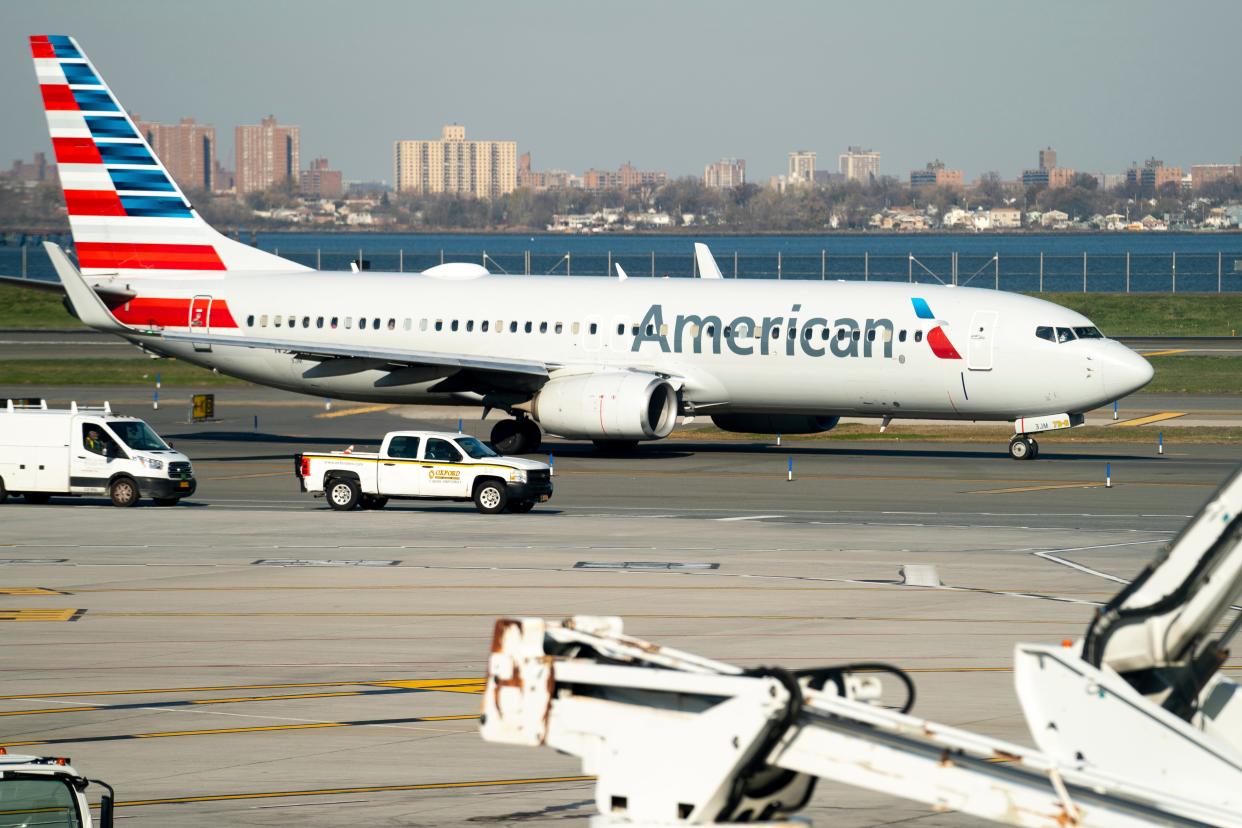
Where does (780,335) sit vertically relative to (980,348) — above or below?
above

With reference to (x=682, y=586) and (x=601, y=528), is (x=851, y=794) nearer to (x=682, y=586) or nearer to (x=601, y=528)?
(x=682, y=586)

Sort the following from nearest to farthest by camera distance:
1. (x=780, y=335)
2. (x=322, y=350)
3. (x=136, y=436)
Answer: (x=136, y=436) → (x=780, y=335) → (x=322, y=350)

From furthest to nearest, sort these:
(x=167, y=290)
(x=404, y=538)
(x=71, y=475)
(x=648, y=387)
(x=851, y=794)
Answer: (x=167, y=290)
(x=648, y=387)
(x=71, y=475)
(x=404, y=538)
(x=851, y=794)

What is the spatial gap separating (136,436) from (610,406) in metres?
12.3

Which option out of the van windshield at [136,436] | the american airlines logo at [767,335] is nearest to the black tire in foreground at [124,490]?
the van windshield at [136,436]

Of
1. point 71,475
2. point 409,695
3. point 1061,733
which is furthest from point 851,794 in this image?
point 71,475

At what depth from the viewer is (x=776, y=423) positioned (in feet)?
159

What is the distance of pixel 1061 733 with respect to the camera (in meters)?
7.57

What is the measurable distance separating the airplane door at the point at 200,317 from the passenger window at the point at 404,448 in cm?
1526

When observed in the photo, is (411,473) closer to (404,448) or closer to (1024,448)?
(404,448)

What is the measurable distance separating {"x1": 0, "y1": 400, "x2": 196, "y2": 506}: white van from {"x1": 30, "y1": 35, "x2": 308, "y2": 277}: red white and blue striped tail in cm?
1470

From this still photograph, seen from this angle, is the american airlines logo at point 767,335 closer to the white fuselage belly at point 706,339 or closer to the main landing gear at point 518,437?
the white fuselage belly at point 706,339

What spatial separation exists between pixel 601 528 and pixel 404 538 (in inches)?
155

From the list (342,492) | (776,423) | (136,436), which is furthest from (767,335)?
(136,436)
